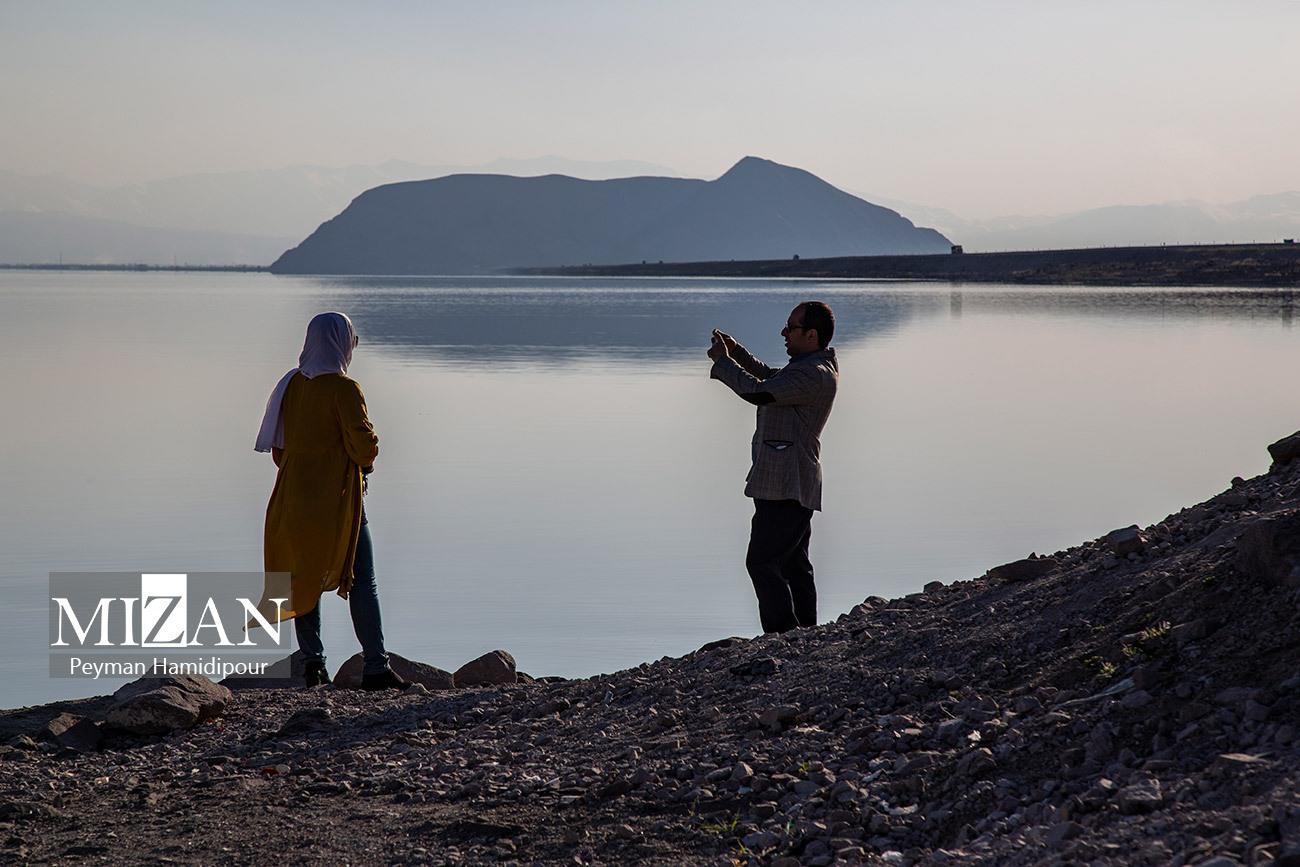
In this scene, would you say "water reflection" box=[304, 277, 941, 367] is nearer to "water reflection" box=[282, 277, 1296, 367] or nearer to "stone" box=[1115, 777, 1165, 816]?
"water reflection" box=[282, 277, 1296, 367]

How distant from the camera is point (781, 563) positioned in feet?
21.3

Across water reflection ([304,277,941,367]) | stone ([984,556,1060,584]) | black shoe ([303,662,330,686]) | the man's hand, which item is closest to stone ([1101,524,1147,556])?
stone ([984,556,1060,584])

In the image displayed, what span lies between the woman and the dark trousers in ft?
5.78

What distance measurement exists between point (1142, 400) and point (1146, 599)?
15357 millimetres

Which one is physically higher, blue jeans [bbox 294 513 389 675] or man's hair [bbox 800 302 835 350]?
man's hair [bbox 800 302 835 350]

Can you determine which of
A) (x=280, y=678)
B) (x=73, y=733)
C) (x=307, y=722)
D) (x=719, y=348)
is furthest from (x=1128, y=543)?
(x=73, y=733)

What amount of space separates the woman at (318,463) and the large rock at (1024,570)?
279 centimetres

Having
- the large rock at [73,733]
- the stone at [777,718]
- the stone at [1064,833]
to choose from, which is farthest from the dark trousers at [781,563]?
the stone at [1064,833]

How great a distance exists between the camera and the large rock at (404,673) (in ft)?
22.1

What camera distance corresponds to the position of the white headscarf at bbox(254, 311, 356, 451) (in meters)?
6.18

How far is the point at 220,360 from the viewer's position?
87.8 ft

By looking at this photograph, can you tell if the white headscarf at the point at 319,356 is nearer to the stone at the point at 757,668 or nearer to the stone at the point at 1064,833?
the stone at the point at 757,668

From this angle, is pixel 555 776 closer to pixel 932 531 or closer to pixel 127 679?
pixel 127 679

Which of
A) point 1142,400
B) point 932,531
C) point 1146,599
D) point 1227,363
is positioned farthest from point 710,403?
point 1146,599
